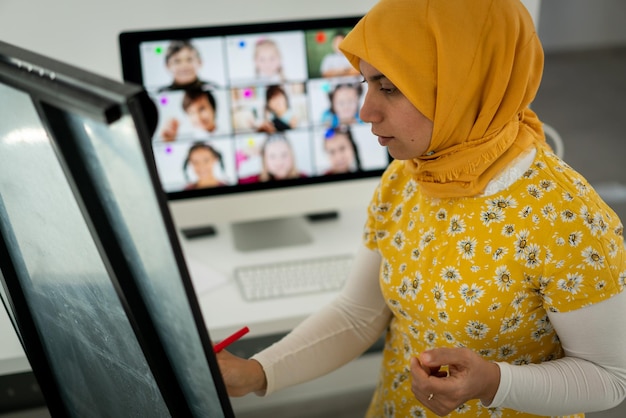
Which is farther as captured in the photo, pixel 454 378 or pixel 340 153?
pixel 340 153

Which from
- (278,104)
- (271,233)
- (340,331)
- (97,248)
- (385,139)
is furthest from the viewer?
(271,233)

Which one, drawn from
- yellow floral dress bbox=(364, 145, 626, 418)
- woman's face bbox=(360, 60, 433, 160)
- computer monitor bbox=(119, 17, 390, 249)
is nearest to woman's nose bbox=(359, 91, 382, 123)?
woman's face bbox=(360, 60, 433, 160)

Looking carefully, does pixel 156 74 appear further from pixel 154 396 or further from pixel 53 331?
pixel 154 396

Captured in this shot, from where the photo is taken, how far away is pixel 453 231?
1.08 m

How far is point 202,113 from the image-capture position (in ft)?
5.73

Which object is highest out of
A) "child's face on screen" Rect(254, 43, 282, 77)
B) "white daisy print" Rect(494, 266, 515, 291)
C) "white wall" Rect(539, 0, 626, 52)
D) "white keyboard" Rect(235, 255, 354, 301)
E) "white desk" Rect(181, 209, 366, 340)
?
"child's face on screen" Rect(254, 43, 282, 77)

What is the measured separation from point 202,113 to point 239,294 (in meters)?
0.45

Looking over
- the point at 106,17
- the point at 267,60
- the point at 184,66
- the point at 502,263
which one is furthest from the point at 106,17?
the point at 502,263

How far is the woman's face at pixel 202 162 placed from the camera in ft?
5.82

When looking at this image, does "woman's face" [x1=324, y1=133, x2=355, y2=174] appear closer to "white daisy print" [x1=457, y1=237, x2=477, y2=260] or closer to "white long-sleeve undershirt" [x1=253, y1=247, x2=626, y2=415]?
"white daisy print" [x1=457, y1=237, x2=477, y2=260]

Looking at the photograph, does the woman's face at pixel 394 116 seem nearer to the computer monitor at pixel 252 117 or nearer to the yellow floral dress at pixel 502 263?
the yellow floral dress at pixel 502 263

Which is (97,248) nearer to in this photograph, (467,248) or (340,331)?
(467,248)

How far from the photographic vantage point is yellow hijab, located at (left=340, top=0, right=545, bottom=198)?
39.0 inches

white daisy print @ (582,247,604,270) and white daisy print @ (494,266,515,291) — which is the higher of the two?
white daisy print @ (582,247,604,270)
